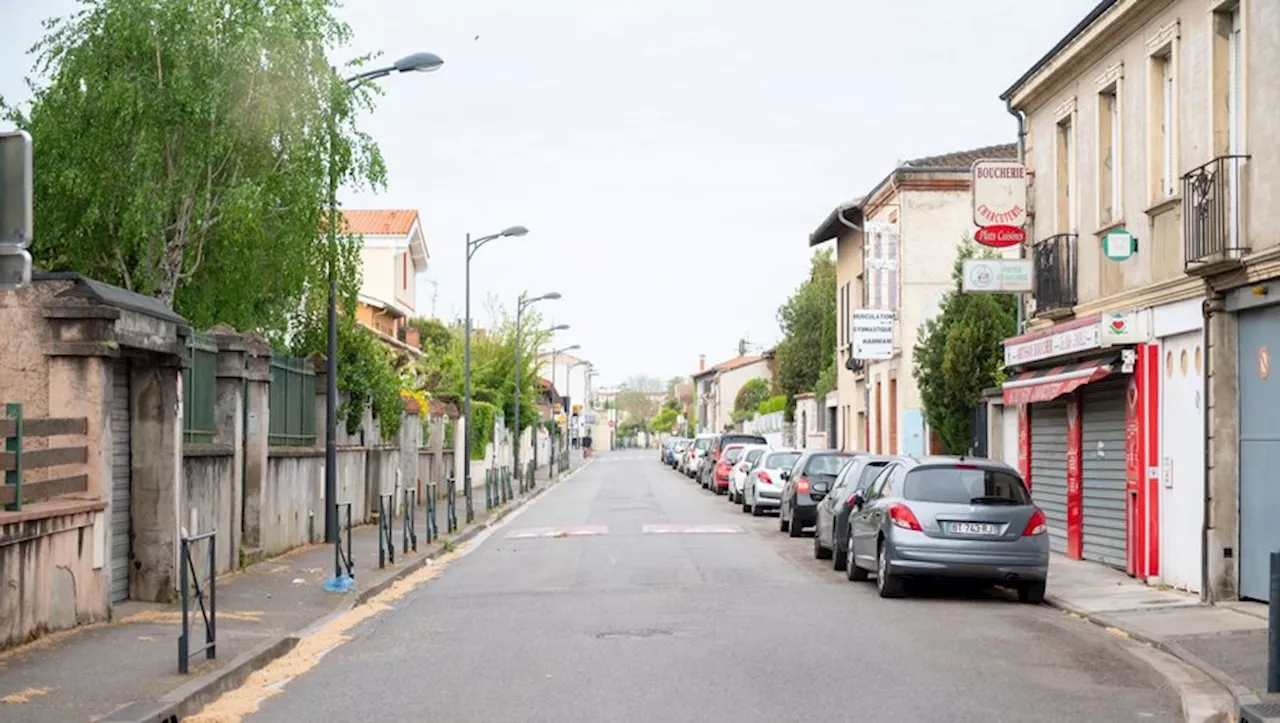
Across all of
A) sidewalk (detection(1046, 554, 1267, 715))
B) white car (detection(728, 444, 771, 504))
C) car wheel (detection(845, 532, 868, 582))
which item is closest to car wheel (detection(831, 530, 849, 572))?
car wheel (detection(845, 532, 868, 582))

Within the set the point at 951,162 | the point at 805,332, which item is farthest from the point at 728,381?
the point at 951,162

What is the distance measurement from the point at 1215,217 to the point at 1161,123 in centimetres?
285

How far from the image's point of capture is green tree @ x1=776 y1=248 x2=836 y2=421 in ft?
265

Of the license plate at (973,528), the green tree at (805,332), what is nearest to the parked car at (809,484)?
the license plate at (973,528)

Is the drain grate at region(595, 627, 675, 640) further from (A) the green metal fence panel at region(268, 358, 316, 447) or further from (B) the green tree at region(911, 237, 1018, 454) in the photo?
(B) the green tree at region(911, 237, 1018, 454)

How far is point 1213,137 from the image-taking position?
16.2 meters

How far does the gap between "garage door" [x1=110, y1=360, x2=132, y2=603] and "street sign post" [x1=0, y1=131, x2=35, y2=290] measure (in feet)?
26.3

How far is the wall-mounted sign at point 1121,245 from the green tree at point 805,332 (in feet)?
199

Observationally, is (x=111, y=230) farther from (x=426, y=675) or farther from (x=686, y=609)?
(x=426, y=675)

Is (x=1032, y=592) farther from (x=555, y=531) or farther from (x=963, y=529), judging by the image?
(x=555, y=531)

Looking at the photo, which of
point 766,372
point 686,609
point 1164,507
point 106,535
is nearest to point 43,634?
point 106,535

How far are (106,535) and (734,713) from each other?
7.00 m

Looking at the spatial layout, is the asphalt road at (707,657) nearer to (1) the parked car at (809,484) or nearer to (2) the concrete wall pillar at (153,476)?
(2) the concrete wall pillar at (153,476)

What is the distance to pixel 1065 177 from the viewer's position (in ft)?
73.5
